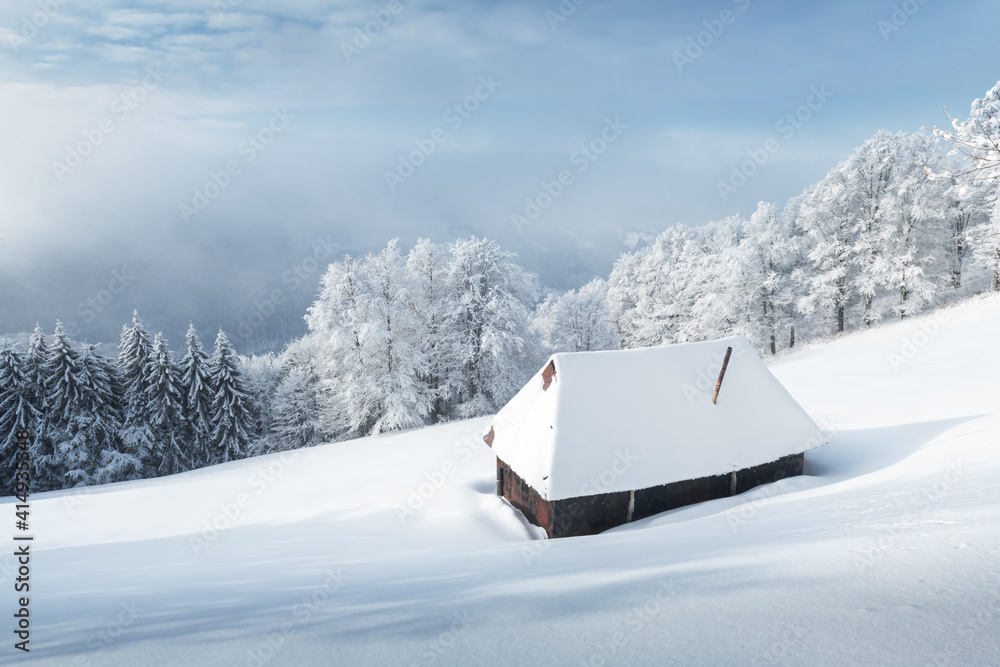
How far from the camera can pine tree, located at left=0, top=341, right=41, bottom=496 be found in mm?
24062

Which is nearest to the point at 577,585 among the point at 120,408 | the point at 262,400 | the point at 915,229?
the point at 915,229

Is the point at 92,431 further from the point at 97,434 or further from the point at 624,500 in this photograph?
the point at 624,500

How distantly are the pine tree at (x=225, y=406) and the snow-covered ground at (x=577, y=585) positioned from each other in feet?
73.6

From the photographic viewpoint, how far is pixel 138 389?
95.5ft

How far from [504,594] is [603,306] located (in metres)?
35.4

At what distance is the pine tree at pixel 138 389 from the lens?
28.6 meters

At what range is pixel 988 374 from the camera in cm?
1575

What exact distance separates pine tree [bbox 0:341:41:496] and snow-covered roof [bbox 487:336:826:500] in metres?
29.6

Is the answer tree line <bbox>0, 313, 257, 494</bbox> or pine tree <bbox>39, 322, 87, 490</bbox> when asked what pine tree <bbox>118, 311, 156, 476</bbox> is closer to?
tree line <bbox>0, 313, 257, 494</bbox>

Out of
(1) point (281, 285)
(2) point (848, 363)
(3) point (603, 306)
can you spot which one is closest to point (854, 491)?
(2) point (848, 363)

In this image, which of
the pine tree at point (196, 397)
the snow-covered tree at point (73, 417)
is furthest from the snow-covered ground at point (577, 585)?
the pine tree at point (196, 397)

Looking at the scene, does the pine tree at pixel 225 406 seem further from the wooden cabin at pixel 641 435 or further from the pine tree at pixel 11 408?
the wooden cabin at pixel 641 435

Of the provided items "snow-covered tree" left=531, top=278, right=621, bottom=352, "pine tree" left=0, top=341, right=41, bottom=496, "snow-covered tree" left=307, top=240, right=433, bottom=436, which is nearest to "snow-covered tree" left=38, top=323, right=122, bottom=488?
"pine tree" left=0, top=341, right=41, bottom=496

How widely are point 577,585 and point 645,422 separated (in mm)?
7408
